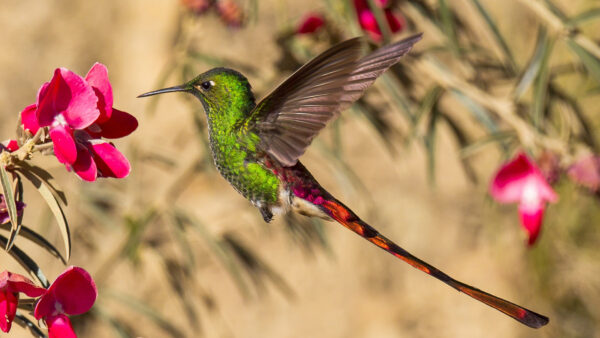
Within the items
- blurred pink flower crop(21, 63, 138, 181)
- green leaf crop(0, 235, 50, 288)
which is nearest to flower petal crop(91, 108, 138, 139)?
blurred pink flower crop(21, 63, 138, 181)

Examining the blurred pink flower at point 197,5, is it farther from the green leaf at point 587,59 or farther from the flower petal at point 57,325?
the flower petal at point 57,325

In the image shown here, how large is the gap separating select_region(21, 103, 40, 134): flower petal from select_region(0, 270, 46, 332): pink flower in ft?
0.38

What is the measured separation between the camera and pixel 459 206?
2893 millimetres

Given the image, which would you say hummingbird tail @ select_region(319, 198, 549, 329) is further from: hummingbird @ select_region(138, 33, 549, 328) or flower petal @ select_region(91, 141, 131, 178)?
flower petal @ select_region(91, 141, 131, 178)

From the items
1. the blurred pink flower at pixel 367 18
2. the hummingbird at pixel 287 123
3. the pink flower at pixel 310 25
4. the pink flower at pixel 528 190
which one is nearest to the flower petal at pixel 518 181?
the pink flower at pixel 528 190

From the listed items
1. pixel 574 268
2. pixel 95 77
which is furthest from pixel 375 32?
pixel 574 268

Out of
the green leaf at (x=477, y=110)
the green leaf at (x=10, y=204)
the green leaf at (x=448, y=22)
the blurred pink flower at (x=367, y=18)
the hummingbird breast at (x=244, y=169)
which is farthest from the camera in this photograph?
the green leaf at (x=477, y=110)

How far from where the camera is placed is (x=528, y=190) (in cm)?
126

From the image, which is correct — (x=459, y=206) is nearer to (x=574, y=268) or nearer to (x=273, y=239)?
(x=574, y=268)

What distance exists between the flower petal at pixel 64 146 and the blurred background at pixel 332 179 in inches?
29.0

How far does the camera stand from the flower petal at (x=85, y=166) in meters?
0.59

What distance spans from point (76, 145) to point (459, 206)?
7.98 feet

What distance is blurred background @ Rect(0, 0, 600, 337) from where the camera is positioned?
1.42m

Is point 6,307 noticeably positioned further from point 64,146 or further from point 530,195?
point 530,195
